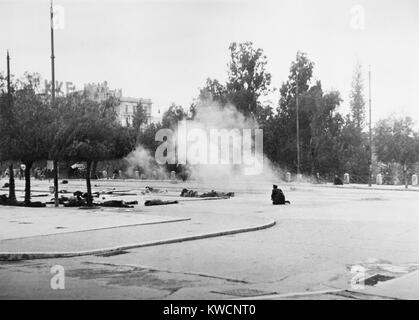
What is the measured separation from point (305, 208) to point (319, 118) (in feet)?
114

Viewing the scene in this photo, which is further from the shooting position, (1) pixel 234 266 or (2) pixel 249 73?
(2) pixel 249 73

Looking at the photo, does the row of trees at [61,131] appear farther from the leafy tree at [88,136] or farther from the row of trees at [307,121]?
the row of trees at [307,121]

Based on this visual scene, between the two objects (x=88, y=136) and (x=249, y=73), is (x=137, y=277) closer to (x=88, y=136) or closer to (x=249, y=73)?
(x=88, y=136)

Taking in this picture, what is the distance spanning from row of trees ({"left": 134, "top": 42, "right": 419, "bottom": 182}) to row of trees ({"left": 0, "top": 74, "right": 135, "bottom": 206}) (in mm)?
34693

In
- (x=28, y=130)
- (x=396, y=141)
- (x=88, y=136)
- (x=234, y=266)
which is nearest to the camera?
(x=234, y=266)

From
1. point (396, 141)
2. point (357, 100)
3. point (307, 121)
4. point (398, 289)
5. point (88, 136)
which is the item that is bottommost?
point (398, 289)

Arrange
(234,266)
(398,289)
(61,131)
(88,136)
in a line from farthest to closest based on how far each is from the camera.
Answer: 1. (88,136)
2. (61,131)
3. (234,266)
4. (398,289)

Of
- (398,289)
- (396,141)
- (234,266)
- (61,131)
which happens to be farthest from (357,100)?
(398,289)

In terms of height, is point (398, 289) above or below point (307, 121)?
below

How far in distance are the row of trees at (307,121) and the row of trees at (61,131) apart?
114 feet

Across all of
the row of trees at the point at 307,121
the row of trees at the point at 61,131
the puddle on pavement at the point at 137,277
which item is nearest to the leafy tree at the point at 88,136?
the row of trees at the point at 61,131

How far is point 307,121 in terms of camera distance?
59.5 metres

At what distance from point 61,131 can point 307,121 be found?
40464 millimetres
